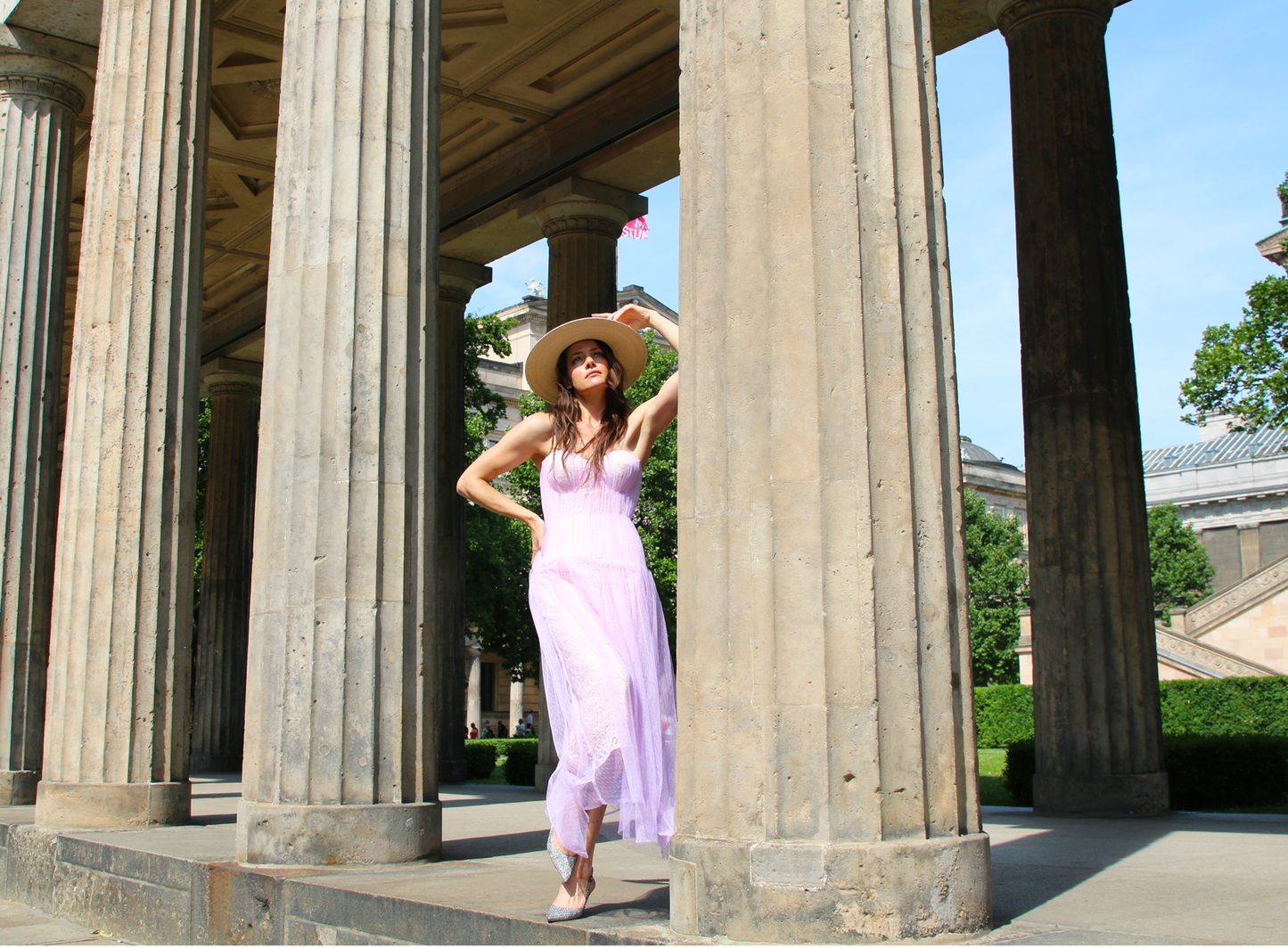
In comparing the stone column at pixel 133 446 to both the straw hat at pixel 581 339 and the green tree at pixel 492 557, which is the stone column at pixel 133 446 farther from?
the green tree at pixel 492 557

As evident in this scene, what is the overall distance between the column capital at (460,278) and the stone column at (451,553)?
0.53 meters

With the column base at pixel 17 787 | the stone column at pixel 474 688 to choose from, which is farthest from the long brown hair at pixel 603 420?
the stone column at pixel 474 688

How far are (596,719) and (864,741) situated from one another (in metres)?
1.27

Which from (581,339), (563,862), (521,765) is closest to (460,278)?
(521,765)

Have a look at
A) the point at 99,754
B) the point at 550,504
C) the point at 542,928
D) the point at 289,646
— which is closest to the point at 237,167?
the point at 99,754

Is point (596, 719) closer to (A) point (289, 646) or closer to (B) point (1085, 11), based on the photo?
(A) point (289, 646)

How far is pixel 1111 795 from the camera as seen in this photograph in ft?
40.2

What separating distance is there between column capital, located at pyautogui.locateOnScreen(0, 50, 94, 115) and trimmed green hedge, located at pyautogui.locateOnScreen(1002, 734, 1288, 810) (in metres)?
14.0

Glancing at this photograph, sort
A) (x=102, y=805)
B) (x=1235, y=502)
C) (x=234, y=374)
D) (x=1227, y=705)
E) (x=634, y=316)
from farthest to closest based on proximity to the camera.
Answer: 1. (x=1235, y=502)
2. (x=1227, y=705)
3. (x=234, y=374)
4. (x=102, y=805)
5. (x=634, y=316)

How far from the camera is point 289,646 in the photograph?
7398 mm

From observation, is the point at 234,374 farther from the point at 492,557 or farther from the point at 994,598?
the point at 994,598

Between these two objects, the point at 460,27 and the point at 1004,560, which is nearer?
the point at 460,27

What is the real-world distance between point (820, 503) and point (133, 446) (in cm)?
805

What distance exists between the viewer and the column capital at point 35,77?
14.4 metres
